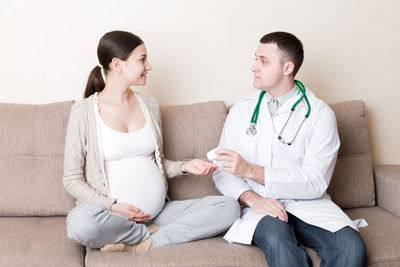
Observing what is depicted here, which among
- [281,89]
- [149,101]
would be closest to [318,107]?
[281,89]

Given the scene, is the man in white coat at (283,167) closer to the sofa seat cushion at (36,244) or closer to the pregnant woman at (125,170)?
the pregnant woman at (125,170)

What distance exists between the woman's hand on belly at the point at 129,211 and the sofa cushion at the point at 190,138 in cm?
39

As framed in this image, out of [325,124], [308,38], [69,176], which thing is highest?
[308,38]

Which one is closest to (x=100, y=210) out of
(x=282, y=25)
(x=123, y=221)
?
(x=123, y=221)

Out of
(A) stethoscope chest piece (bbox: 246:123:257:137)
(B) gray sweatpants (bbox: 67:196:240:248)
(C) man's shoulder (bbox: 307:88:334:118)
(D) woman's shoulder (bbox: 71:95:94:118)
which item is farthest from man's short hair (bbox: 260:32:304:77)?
(D) woman's shoulder (bbox: 71:95:94:118)

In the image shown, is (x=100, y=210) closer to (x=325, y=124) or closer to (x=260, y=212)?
(x=260, y=212)

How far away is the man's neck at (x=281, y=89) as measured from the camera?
2.53m

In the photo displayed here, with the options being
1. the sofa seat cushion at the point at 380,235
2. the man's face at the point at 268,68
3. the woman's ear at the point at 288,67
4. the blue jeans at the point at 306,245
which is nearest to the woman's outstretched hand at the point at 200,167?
the blue jeans at the point at 306,245

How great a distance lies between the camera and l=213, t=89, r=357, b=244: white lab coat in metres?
2.33

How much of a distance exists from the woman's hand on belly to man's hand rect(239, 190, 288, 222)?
486 millimetres

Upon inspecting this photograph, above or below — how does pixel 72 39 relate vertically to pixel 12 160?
above

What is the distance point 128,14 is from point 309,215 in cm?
151

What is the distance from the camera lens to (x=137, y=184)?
92.2 inches

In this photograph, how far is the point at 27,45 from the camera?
9.31 ft
